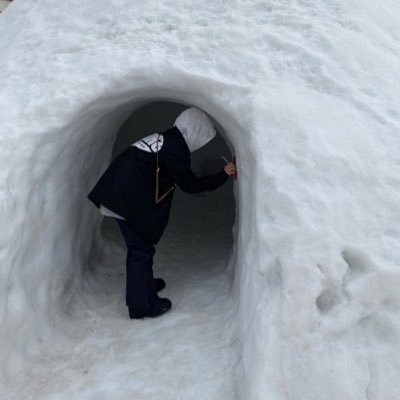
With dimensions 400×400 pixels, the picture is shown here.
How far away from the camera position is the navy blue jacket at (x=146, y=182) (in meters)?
2.85

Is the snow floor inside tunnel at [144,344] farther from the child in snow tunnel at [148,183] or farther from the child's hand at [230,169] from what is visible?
the child's hand at [230,169]

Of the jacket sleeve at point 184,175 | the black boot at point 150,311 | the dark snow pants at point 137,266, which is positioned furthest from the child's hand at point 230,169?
the black boot at point 150,311

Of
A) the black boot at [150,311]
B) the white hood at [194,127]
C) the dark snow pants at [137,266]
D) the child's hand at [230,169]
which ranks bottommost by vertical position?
the black boot at [150,311]

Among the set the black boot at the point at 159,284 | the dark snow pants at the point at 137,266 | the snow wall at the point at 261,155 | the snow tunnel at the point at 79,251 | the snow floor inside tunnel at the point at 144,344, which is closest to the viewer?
the snow wall at the point at 261,155

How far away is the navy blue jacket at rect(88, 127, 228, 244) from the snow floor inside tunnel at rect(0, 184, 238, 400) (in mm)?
566

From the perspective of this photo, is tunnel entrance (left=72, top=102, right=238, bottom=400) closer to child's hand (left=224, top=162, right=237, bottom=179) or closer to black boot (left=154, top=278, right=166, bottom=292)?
black boot (left=154, top=278, right=166, bottom=292)

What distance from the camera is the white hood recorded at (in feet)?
9.46

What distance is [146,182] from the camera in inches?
115

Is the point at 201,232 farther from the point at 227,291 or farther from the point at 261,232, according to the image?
the point at 261,232

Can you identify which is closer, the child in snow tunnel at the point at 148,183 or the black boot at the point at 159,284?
the child in snow tunnel at the point at 148,183

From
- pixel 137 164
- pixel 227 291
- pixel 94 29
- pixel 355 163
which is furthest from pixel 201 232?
pixel 355 163

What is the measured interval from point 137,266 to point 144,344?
1.50ft

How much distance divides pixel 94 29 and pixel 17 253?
1.42 meters

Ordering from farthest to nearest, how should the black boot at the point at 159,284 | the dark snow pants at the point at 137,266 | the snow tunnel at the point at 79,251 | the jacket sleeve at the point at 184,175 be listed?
the black boot at the point at 159,284, the dark snow pants at the point at 137,266, the jacket sleeve at the point at 184,175, the snow tunnel at the point at 79,251
